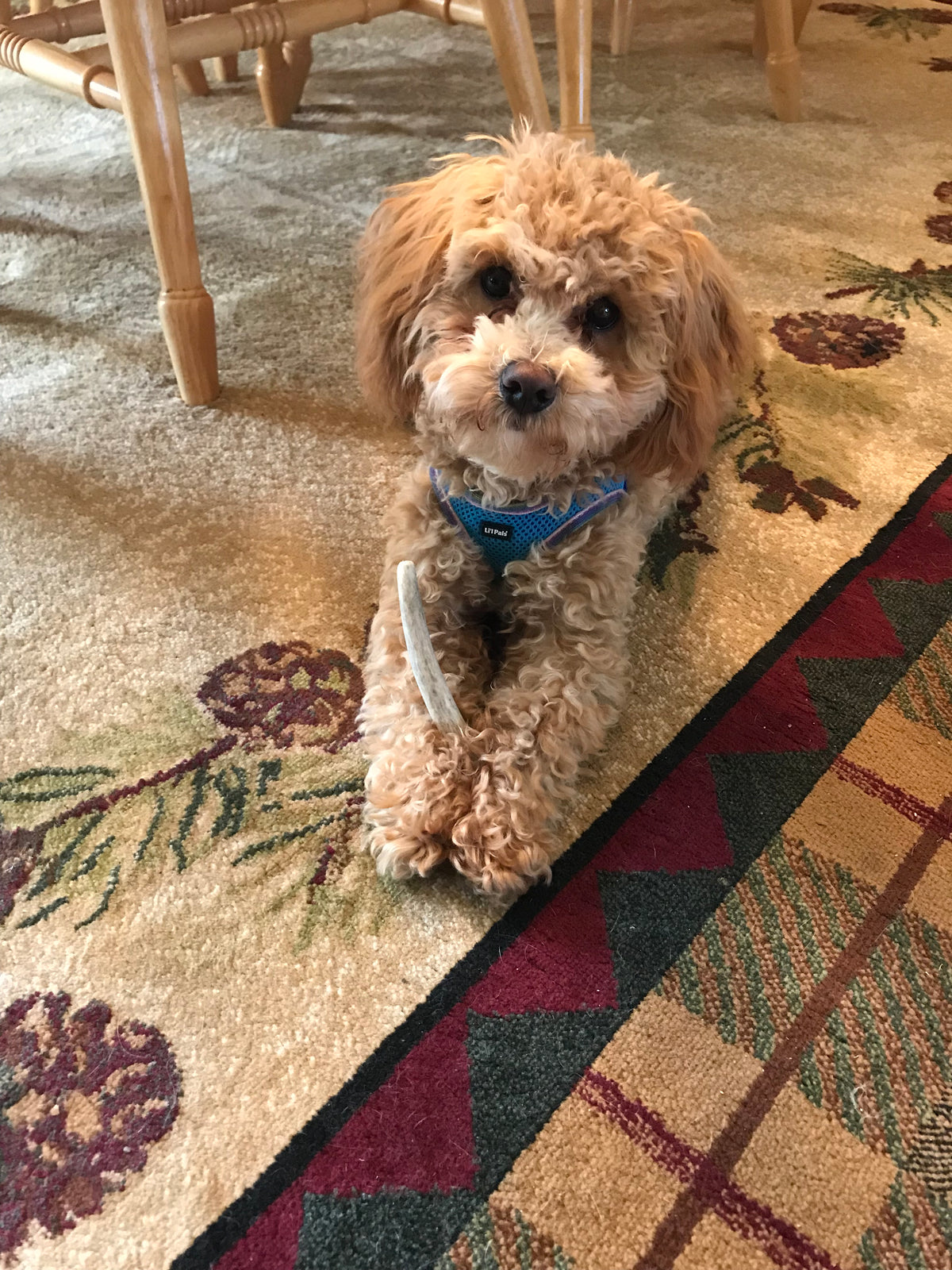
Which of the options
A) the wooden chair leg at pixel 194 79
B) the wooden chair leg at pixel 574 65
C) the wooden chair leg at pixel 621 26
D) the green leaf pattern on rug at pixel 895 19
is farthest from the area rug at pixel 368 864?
the green leaf pattern on rug at pixel 895 19

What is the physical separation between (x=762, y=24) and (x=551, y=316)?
2387mm

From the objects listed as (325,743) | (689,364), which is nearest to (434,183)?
(689,364)

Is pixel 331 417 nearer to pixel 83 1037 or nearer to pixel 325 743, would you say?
pixel 325 743

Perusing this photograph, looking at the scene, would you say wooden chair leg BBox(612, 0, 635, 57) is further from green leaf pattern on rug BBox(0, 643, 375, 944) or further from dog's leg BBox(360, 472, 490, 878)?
green leaf pattern on rug BBox(0, 643, 375, 944)

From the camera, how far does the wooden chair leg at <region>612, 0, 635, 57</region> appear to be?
2742 mm

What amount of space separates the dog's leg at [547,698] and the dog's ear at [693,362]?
0.09 m

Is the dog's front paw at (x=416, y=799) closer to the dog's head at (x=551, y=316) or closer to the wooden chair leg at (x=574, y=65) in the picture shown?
the dog's head at (x=551, y=316)

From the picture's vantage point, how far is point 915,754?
1.04 metres

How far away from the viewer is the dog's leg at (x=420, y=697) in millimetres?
887

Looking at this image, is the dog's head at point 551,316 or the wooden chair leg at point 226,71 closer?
the dog's head at point 551,316

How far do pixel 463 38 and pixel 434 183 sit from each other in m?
2.31

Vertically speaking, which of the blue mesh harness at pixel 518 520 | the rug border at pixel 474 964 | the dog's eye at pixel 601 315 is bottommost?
the rug border at pixel 474 964

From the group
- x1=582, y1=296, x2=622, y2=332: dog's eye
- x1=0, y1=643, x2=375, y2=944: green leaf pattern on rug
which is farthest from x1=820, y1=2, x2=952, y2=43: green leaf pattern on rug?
x1=0, y1=643, x2=375, y2=944: green leaf pattern on rug

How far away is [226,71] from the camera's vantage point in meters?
2.55
